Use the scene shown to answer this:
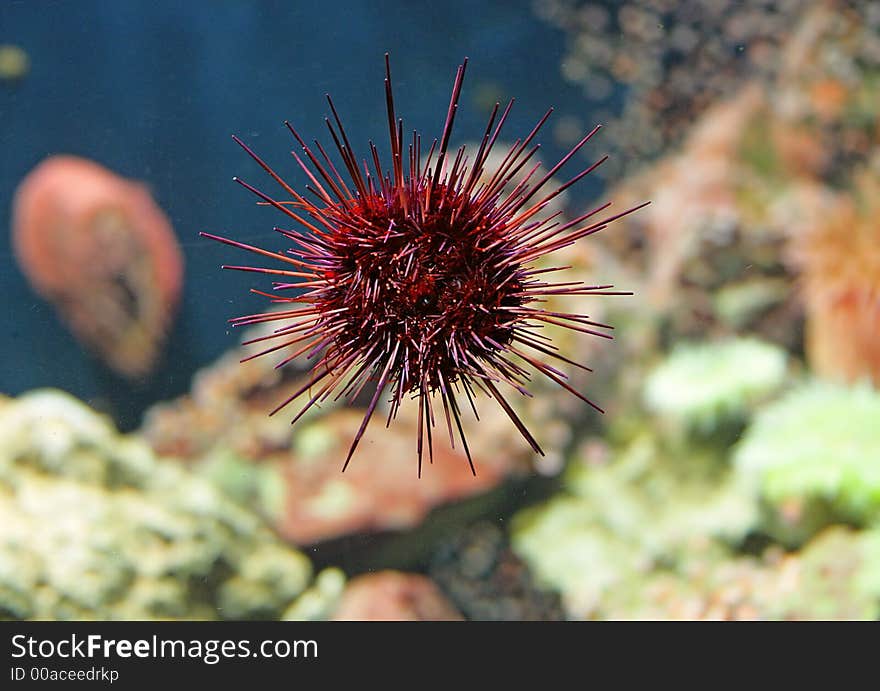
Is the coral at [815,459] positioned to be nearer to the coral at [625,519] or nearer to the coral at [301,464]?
the coral at [625,519]

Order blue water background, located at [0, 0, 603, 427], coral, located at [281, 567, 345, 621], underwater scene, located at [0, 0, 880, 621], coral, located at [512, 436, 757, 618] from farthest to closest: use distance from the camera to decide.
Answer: coral, located at [512, 436, 757, 618] < coral, located at [281, 567, 345, 621] < blue water background, located at [0, 0, 603, 427] < underwater scene, located at [0, 0, 880, 621]

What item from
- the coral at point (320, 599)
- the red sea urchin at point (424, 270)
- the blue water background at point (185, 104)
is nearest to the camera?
the red sea urchin at point (424, 270)

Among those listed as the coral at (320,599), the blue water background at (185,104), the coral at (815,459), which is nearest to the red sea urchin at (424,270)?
the blue water background at (185,104)

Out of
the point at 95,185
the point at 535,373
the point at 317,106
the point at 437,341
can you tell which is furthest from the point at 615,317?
the point at 95,185

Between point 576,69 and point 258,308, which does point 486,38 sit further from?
point 258,308

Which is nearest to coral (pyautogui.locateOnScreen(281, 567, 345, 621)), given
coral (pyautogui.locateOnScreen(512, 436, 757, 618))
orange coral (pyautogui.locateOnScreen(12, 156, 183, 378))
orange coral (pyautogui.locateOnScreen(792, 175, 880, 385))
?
coral (pyautogui.locateOnScreen(512, 436, 757, 618))

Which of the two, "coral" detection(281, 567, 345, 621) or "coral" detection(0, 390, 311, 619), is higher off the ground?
"coral" detection(0, 390, 311, 619)

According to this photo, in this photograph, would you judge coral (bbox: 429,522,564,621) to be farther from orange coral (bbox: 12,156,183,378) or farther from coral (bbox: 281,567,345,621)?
orange coral (bbox: 12,156,183,378)
